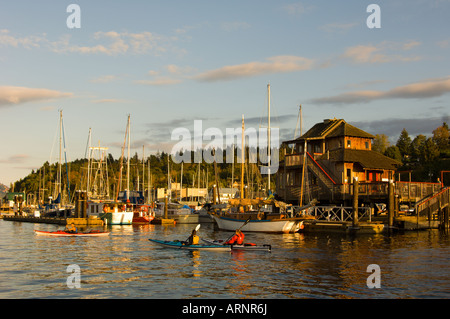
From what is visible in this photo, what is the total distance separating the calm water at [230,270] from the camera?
2228 cm

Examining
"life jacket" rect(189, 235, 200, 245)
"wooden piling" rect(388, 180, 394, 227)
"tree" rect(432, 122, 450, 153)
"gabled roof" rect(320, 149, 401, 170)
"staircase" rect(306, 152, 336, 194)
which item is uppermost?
"tree" rect(432, 122, 450, 153)

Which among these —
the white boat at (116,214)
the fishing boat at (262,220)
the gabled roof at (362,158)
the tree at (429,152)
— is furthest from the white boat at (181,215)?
the tree at (429,152)

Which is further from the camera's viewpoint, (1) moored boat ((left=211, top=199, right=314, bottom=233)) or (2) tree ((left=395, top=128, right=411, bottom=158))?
(2) tree ((left=395, top=128, right=411, bottom=158))

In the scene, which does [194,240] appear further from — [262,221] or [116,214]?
[116,214]

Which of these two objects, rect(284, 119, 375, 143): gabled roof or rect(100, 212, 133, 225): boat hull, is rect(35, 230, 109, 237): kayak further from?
rect(284, 119, 375, 143): gabled roof

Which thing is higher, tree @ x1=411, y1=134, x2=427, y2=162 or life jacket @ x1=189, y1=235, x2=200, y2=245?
tree @ x1=411, y1=134, x2=427, y2=162

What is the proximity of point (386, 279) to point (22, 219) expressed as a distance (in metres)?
90.3

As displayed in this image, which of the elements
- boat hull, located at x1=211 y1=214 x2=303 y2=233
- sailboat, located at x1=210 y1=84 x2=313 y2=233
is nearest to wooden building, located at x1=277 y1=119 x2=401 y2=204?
sailboat, located at x1=210 y1=84 x2=313 y2=233

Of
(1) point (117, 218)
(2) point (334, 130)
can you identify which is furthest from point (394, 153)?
(1) point (117, 218)

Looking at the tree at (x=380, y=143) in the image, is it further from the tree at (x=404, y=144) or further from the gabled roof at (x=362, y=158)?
the gabled roof at (x=362, y=158)

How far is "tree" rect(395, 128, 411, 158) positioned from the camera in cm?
11869

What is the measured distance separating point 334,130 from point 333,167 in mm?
5842

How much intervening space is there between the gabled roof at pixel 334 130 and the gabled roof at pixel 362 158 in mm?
2270
